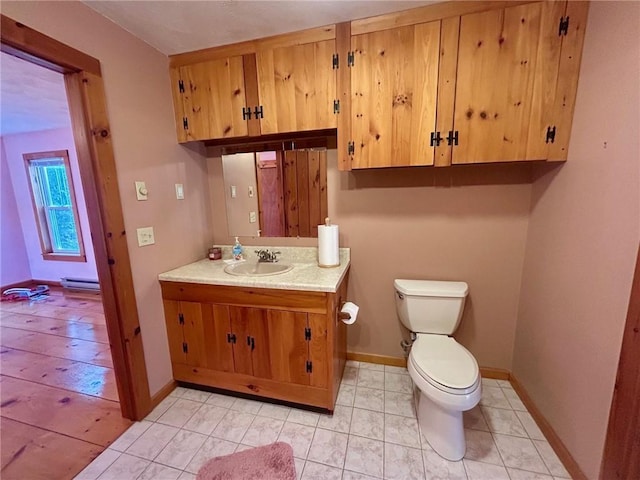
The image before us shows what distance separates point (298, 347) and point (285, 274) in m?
0.45

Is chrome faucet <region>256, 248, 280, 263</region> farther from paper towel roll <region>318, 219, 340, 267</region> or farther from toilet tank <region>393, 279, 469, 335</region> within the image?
toilet tank <region>393, 279, 469, 335</region>

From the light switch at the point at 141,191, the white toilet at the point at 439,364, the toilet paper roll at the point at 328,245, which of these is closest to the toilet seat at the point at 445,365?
the white toilet at the point at 439,364

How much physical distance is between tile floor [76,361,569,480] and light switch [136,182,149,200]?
1.39 metres

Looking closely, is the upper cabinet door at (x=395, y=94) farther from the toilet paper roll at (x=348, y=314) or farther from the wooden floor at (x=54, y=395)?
the wooden floor at (x=54, y=395)

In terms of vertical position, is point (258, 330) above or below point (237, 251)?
below

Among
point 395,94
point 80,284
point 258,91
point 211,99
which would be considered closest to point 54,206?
point 80,284

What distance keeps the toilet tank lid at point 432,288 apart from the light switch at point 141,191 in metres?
1.76

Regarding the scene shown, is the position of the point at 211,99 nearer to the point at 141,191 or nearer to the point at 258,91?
the point at 258,91

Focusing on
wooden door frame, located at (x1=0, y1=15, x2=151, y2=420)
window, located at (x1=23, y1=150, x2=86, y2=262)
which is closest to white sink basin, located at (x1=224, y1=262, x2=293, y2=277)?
wooden door frame, located at (x1=0, y1=15, x2=151, y2=420)

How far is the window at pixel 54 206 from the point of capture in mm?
3641

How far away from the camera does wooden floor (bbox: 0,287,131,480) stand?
4.51 ft

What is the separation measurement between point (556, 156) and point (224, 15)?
6.36ft

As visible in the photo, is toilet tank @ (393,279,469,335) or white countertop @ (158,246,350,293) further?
toilet tank @ (393,279,469,335)

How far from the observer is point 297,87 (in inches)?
63.1
